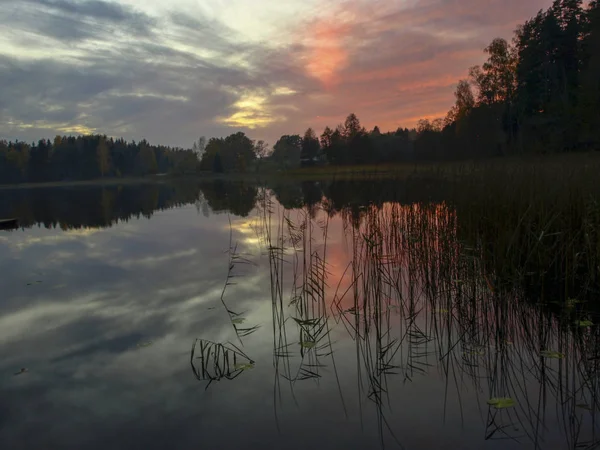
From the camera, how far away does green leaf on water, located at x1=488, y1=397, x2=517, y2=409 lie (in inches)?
135

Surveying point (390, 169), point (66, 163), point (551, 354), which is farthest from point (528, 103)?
point (66, 163)

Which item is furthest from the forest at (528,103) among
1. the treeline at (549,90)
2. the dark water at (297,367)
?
the dark water at (297,367)

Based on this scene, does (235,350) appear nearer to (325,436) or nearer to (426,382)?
(325,436)

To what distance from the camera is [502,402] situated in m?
3.46

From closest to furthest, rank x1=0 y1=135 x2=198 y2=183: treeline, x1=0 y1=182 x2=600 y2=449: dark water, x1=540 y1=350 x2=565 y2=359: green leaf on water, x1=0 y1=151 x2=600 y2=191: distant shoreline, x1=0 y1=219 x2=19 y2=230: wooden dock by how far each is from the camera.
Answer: x1=0 y1=182 x2=600 y2=449: dark water
x1=540 y1=350 x2=565 y2=359: green leaf on water
x1=0 y1=151 x2=600 y2=191: distant shoreline
x1=0 y1=219 x2=19 y2=230: wooden dock
x1=0 y1=135 x2=198 y2=183: treeline

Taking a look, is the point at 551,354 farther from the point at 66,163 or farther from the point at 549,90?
the point at 66,163

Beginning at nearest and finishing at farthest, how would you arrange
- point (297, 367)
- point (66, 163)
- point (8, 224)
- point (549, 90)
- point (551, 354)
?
point (551, 354) → point (297, 367) → point (8, 224) → point (549, 90) → point (66, 163)

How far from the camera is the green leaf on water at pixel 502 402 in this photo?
3.42 meters

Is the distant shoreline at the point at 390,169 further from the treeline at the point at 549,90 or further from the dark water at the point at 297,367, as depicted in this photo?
the treeline at the point at 549,90

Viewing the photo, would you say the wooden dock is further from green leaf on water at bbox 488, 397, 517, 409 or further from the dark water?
green leaf on water at bbox 488, 397, 517, 409

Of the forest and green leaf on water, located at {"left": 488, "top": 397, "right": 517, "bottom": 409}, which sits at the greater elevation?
the forest

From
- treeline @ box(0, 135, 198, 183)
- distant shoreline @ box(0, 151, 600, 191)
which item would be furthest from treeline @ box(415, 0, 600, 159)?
treeline @ box(0, 135, 198, 183)

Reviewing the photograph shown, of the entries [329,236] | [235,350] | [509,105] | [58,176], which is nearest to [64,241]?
[329,236]

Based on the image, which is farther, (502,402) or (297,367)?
(297,367)
